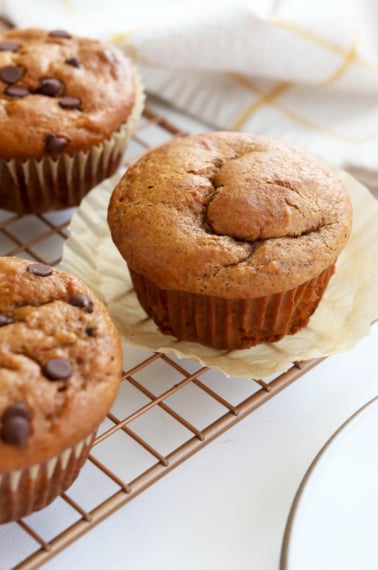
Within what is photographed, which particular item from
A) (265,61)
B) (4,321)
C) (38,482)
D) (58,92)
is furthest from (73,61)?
(38,482)

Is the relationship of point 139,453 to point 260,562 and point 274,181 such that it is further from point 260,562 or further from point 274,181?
point 274,181

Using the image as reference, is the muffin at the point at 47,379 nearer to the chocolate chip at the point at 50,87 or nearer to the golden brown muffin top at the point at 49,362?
the golden brown muffin top at the point at 49,362

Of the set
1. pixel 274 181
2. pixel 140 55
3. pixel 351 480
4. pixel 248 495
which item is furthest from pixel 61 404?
pixel 140 55

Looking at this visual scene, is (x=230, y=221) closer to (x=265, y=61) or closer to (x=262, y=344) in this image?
(x=262, y=344)

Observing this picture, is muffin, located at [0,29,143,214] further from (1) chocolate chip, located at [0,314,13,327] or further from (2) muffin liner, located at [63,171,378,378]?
(1) chocolate chip, located at [0,314,13,327]

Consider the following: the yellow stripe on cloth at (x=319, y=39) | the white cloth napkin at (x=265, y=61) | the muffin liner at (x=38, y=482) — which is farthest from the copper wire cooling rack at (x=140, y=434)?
the yellow stripe on cloth at (x=319, y=39)

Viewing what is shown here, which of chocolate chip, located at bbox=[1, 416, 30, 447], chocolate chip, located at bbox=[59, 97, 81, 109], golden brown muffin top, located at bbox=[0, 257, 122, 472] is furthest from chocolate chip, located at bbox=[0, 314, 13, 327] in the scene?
→ chocolate chip, located at bbox=[59, 97, 81, 109]
